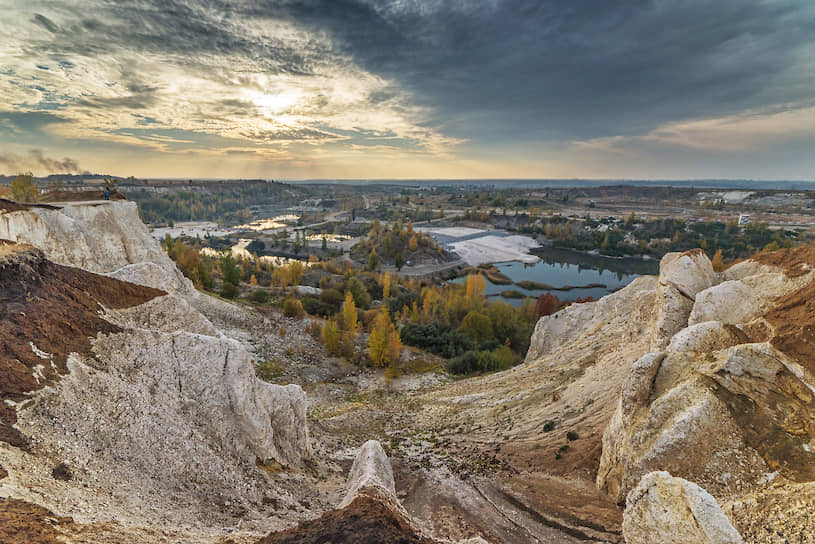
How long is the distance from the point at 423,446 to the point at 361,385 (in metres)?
18.0

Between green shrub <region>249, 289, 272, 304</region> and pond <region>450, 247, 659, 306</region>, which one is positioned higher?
green shrub <region>249, 289, 272, 304</region>

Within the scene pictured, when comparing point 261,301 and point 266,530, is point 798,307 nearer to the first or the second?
point 266,530

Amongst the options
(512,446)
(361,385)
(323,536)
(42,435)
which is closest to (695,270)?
(512,446)

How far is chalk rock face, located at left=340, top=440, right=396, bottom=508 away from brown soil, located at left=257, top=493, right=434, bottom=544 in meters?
1.58

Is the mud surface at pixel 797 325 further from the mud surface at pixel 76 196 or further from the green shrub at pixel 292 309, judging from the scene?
the mud surface at pixel 76 196

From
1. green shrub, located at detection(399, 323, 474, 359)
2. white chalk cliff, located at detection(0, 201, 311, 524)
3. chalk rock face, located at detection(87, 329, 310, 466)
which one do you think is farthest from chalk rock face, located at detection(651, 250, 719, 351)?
green shrub, located at detection(399, 323, 474, 359)

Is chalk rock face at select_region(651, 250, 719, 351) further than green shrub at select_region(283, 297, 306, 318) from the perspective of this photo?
No

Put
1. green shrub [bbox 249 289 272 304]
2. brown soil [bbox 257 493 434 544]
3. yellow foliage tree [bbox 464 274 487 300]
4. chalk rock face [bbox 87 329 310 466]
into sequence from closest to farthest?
brown soil [bbox 257 493 434 544]
chalk rock face [bbox 87 329 310 466]
green shrub [bbox 249 289 272 304]
yellow foliage tree [bbox 464 274 487 300]

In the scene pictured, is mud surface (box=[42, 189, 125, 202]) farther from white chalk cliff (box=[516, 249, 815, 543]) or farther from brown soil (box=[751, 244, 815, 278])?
brown soil (box=[751, 244, 815, 278])

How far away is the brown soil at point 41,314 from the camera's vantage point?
400 inches

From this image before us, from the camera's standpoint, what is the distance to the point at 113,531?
7.79m

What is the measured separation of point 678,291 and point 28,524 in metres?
25.8

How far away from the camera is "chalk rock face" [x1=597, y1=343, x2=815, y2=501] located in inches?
420

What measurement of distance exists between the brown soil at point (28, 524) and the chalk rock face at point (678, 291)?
23043 mm
